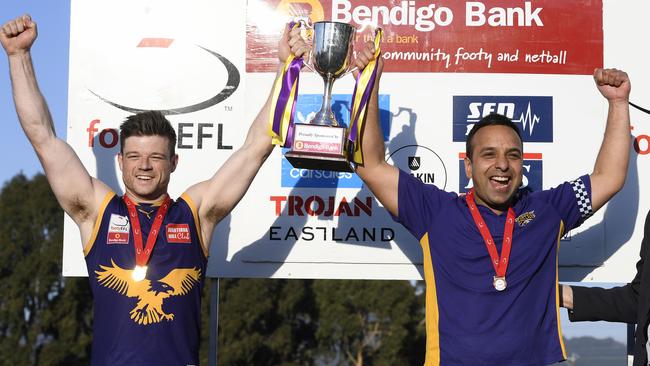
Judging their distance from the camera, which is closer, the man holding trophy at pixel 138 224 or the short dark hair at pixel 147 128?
the man holding trophy at pixel 138 224

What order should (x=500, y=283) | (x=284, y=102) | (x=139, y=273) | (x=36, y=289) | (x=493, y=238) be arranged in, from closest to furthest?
(x=500, y=283)
(x=493, y=238)
(x=139, y=273)
(x=284, y=102)
(x=36, y=289)

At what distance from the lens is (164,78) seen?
5.48 metres

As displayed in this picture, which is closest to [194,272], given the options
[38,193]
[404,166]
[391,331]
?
[404,166]

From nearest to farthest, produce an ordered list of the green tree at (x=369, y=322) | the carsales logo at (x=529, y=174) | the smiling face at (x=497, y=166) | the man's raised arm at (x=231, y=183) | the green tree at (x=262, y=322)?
1. the smiling face at (x=497, y=166)
2. the man's raised arm at (x=231, y=183)
3. the carsales logo at (x=529, y=174)
4. the green tree at (x=262, y=322)
5. the green tree at (x=369, y=322)

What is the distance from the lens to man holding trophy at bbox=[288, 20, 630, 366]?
381 cm

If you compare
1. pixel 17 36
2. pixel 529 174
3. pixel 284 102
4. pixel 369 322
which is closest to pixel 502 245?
pixel 284 102

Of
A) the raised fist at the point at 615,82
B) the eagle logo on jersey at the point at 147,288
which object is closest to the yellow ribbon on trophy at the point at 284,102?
the eagle logo on jersey at the point at 147,288

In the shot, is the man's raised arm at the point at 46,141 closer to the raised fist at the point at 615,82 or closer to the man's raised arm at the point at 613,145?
the man's raised arm at the point at 613,145

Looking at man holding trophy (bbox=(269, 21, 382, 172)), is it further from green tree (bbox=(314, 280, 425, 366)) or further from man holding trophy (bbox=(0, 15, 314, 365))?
green tree (bbox=(314, 280, 425, 366))

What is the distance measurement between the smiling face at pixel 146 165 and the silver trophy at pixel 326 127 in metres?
0.62

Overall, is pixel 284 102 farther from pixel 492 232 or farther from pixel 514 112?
pixel 514 112

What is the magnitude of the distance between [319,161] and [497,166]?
2.69ft

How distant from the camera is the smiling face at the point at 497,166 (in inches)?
157

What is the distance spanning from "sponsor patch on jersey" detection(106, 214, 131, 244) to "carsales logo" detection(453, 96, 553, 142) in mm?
2157
